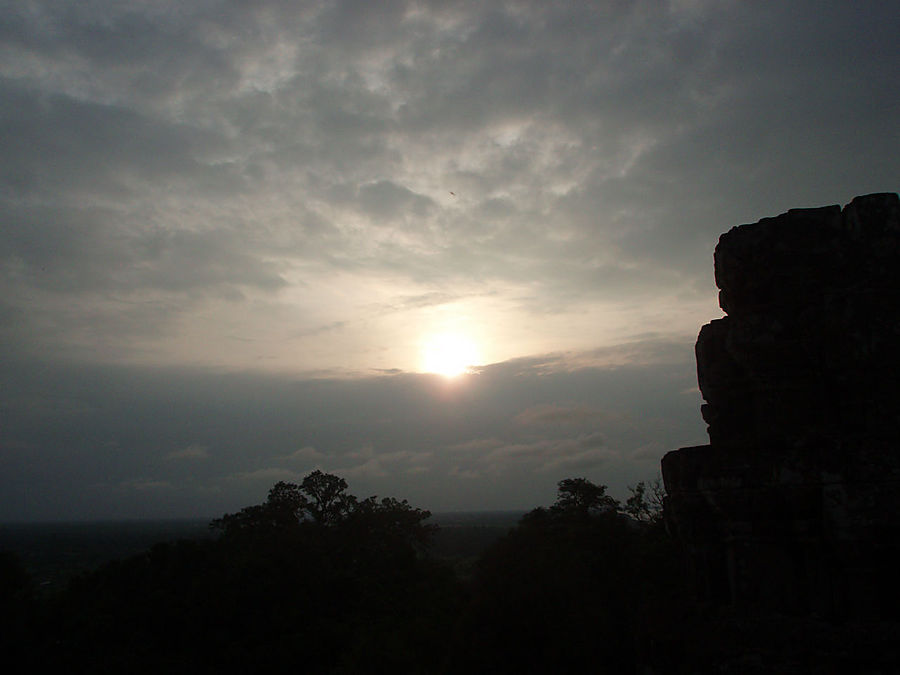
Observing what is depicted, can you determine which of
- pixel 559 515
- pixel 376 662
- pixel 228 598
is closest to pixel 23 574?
pixel 228 598

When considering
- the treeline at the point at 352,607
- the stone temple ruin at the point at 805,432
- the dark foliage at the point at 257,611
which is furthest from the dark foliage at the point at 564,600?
the stone temple ruin at the point at 805,432

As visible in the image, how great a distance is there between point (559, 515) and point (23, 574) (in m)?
20.2

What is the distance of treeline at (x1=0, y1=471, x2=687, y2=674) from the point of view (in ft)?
45.7

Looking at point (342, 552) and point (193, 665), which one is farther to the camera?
point (342, 552)

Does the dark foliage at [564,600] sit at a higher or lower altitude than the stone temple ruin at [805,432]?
lower

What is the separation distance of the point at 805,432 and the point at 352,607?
67.9ft

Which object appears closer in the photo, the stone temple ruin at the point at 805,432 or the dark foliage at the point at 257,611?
the stone temple ruin at the point at 805,432

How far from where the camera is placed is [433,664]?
51.9 feet

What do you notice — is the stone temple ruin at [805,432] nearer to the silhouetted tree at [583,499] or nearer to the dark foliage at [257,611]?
the dark foliage at [257,611]

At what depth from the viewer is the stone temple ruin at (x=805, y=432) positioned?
4547mm

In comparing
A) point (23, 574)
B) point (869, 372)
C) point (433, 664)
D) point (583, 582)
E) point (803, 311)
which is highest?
point (803, 311)

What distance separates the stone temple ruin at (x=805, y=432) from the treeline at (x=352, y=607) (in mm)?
5232

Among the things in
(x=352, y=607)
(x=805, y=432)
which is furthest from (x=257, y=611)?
(x=805, y=432)

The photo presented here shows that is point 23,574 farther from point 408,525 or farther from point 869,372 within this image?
point 869,372
